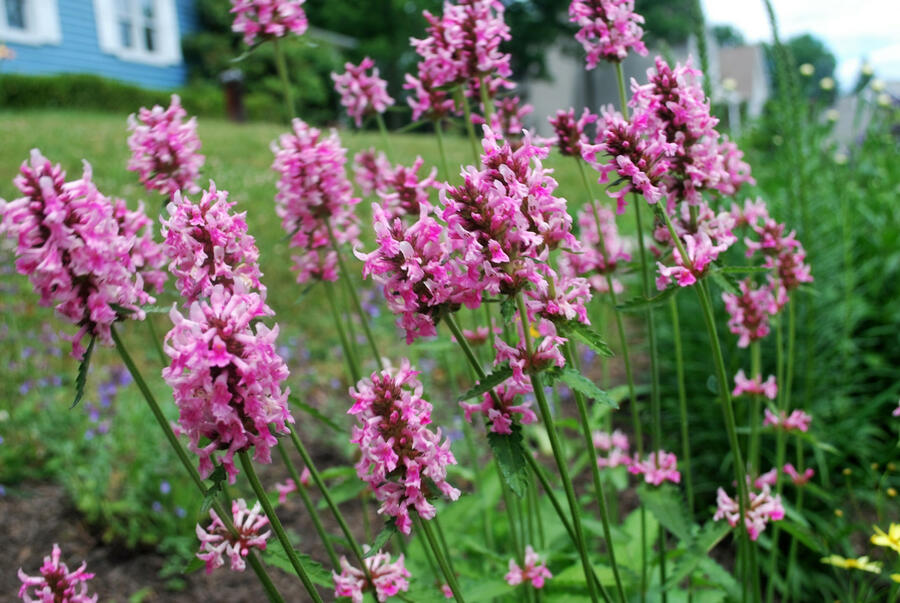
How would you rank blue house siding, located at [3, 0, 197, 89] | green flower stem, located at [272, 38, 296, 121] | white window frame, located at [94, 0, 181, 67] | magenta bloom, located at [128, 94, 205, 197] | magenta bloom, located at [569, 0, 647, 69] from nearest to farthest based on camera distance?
magenta bloom, located at [569, 0, 647, 69], magenta bloom, located at [128, 94, 205, 197], green flower stem, located at [272, 38, 296, 121], blue house siding, located at [3, 0, 197, 89], white window frame, located at [94, 0, 181, 67]

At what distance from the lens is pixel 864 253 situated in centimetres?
473

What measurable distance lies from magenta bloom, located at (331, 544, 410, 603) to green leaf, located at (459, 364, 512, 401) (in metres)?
A: 0.47

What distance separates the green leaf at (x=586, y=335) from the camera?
1.24 m

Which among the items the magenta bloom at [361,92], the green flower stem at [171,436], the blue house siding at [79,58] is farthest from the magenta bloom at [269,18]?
the blue house siding at [79,58]

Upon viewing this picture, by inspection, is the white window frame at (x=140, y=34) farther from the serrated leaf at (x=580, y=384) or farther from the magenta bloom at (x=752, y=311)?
the serrated leaf at (x=580, y=384)

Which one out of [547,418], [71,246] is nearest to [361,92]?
[71,246]

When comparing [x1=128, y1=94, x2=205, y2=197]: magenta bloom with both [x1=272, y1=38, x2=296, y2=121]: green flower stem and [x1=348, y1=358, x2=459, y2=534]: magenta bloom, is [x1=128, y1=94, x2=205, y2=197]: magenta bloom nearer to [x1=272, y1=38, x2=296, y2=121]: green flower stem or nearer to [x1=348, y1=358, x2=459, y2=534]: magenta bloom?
[x1=272, y1=38, x2=296, y2=121]: green flower stem

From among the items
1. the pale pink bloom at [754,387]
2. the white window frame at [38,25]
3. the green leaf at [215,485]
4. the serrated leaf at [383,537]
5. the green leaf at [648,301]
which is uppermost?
the green leaf at [648,301]

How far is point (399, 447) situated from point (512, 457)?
0.20 metres

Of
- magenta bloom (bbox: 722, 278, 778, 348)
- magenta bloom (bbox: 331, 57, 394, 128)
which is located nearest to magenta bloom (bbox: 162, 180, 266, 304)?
magenta bloom (bbox: 331, 57, 394, 128)

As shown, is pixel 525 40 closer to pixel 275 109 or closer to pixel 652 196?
pixel 275 109

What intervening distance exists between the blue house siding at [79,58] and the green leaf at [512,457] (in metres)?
16.5

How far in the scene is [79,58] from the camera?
16.4 m

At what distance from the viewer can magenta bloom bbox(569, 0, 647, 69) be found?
168 cm
